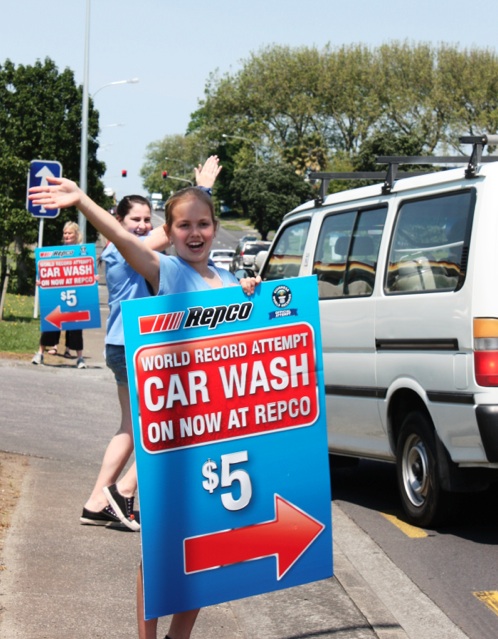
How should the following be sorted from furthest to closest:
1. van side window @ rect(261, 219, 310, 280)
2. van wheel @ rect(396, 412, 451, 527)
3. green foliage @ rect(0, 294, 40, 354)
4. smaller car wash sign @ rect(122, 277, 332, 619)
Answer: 1. green foliage @ rect(0, 294, 40, 354)
2. van side window @ rect(261, 219, 310, 280)
3. van wheel @ rect(396, 412, 451, 527)
4. smaller car wash sign @ rect(122, 277, 332, 619)

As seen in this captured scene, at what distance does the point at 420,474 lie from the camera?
7586mm

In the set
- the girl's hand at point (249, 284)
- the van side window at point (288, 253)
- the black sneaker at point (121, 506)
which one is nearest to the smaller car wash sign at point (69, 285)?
the van side window at point (288, 253)

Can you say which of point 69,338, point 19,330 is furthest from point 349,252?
point 19,330

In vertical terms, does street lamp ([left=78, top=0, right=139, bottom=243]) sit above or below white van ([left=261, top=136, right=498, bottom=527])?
above

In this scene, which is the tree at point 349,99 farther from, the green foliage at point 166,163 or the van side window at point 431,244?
the green foliage at point 166,163

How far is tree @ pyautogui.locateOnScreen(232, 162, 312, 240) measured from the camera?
82125 millimetres

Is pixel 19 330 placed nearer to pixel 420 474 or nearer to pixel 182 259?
pixel 420 474

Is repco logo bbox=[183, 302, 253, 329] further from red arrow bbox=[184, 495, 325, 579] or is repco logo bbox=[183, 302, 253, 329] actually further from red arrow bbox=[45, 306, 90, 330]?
red arrow bbox=[45, 306, 90, 330]

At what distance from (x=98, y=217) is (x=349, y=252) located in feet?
15.2

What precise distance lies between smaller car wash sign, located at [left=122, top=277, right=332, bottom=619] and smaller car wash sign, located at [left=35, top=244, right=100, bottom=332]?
1199cm

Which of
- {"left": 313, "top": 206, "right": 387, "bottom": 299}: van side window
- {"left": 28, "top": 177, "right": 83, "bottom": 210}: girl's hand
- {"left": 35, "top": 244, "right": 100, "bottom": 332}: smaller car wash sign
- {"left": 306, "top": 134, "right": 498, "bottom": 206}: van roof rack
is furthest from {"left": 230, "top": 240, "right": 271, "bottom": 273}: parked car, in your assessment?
{"left": 28, "top": 177, "right": 83, "bottom": 210}: girl's hand

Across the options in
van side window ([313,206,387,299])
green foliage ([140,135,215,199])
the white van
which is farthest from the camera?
green foliage ([140,135,215,199])

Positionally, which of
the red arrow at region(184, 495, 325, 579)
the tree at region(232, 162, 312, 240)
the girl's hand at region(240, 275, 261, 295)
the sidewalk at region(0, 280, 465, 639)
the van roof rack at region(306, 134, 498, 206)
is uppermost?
the tree at region(232, 162, 312, 240)

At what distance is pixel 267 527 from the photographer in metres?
4.38
